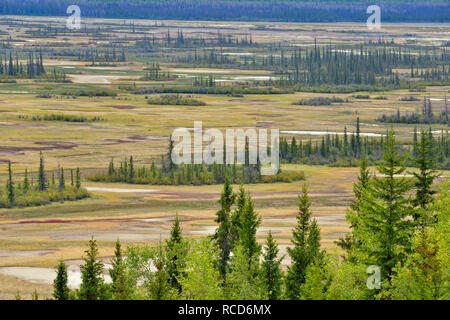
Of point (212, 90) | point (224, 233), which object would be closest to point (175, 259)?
point (224, 233)

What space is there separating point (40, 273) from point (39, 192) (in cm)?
2314

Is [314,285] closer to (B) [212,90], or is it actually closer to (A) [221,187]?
(A) [221,187]

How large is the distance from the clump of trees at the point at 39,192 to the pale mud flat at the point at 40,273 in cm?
1846

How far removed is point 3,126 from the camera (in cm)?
11619

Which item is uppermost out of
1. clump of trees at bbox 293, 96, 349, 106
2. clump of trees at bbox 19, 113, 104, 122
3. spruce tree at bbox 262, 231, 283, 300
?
clump of trees at bbox 293, 96, 349, 106

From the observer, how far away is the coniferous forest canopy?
39031 millimetres

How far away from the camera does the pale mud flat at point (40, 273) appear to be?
5022 centimetres

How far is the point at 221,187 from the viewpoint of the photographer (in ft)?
266

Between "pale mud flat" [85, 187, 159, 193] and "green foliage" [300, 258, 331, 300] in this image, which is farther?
"pale mud flat" [85, 187, 159, 193]

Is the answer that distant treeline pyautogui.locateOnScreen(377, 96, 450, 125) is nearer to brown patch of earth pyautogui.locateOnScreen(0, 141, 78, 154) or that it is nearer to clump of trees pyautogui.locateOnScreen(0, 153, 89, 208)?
brown patch of earth pyautogui.locateOnScreen(0, 141, 78, 154)

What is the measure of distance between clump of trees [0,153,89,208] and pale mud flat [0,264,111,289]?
18.5m

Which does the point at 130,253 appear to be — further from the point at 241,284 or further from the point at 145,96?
the point at 145,96

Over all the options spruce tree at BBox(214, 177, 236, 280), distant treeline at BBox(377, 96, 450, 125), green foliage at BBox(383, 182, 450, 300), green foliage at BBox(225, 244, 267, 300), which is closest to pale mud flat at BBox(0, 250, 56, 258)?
spruce tree at BBox(214, 177, 236, 280)

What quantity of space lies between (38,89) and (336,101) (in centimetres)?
4775
